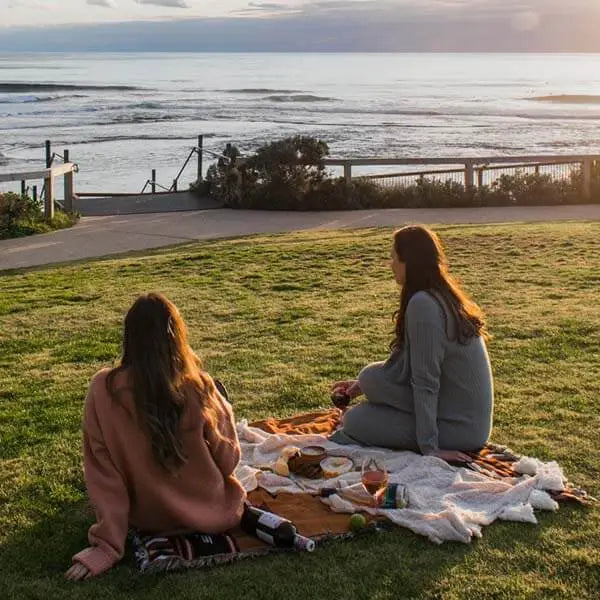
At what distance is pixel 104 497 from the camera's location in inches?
148

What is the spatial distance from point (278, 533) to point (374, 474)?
73 cm

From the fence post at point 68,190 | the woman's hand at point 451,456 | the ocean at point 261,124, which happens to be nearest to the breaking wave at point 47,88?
the ocean at point 261,124

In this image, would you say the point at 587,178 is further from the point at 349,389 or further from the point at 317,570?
the point at 317,570

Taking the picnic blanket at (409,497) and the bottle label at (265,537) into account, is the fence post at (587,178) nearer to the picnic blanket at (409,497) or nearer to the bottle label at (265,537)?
the picnic blanket at (409,497)

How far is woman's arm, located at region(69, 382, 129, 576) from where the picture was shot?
12.2 feet

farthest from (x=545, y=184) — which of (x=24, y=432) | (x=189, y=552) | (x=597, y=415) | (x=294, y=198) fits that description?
(x=189, y=552)

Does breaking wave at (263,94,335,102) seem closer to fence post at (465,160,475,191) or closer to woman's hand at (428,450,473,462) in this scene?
fence post at (465,160,475,191)

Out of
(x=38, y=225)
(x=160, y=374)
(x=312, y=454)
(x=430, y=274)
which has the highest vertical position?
(x=38, y=225)

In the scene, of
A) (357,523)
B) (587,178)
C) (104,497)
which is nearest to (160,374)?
(104,497)

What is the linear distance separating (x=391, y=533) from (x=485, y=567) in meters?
0.44

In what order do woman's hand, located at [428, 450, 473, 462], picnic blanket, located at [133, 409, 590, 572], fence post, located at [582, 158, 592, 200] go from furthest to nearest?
fence post, located at [582, 158, 592, 200]
woman's hand, located at [428, 450, 473, 462]
picnic blanket, located at [133, 409, 590, 572]

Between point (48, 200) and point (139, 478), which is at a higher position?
point (48, 200)

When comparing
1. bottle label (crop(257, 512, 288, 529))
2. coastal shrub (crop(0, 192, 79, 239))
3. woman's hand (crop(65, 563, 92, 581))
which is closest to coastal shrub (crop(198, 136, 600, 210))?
coastal shrub (crop(0, 192, 79, 239))

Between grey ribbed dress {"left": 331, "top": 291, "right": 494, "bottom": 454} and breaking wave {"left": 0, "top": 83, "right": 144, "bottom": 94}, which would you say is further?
breaking wave {"left": 0, "top": 83, "right": 144, "bottom": 94}
